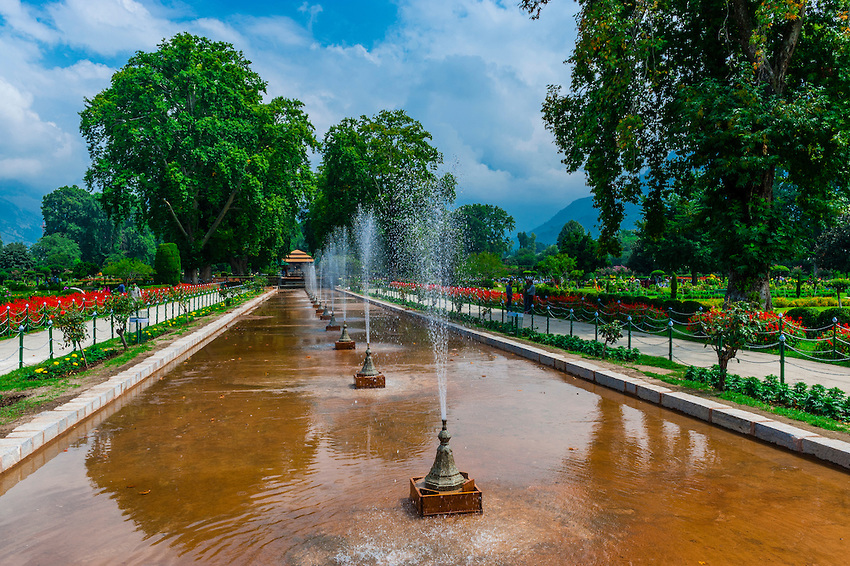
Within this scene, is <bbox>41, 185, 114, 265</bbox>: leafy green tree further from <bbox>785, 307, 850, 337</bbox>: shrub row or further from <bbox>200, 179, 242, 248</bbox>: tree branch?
<bbox>785, 307, 850, 337</bbox>: shrub row

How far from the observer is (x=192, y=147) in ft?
103

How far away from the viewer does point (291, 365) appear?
10.6 meters

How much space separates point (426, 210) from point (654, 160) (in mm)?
23554

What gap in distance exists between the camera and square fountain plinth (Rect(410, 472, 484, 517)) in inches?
156

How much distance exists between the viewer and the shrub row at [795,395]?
20.6 feet

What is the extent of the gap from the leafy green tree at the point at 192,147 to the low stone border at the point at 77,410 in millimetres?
22621

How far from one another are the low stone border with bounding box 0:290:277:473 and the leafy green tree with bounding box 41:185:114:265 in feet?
290

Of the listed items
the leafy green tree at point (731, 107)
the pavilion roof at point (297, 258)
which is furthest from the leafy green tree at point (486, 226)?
the leafy green tree at point (731, 107)

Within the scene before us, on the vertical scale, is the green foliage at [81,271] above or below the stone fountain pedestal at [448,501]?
above

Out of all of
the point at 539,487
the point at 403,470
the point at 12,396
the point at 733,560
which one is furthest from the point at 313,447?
the point at 12,396

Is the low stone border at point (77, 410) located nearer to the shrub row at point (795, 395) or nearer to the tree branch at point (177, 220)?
the shrub row at point (795, 395)

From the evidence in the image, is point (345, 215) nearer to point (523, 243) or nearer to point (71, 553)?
point (71, 553)

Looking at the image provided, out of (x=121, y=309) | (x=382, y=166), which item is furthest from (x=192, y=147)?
(x=121, y=309)

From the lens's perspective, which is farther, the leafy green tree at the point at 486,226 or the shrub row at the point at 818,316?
the leafy green tree at the point at 486,226
